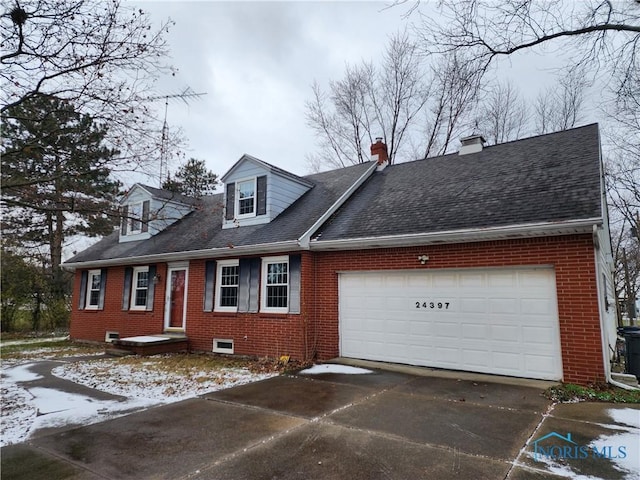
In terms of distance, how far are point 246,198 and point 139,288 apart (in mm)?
5382

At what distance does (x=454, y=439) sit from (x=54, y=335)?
19.7m

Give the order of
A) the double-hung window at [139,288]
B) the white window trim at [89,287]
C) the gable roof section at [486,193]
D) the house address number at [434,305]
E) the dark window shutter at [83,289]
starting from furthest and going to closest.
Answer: the dark window shutter at [83,289], the white window trim at [89,287], the double-hung window at [139,288], the house address number at [434,305], the gable roof section at [486,193]

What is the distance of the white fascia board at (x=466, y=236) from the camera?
6.45 meters

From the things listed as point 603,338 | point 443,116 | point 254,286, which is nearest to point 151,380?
point 254,286

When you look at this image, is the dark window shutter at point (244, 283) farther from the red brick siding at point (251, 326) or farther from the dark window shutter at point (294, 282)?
the dark window shutter at point (294, 282)

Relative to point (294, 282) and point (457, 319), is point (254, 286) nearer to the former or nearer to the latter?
point (294, 282)

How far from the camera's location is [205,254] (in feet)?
36.5

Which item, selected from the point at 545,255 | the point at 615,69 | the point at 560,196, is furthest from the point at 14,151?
the point at 615,69

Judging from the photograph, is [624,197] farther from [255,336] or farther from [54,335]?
[54,335]

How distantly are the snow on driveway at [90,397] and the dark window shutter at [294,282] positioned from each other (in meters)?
1.84

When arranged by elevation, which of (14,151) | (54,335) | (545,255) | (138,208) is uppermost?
(138,208)

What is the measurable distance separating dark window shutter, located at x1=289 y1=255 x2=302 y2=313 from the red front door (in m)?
4.57

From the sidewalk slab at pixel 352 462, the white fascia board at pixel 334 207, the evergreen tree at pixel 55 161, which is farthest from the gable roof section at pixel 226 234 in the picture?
the sidewalk slab at pixel 352 462

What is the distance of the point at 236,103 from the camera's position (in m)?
7.90
